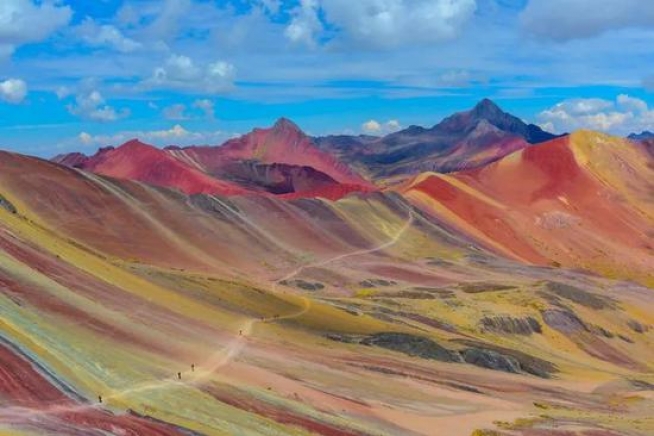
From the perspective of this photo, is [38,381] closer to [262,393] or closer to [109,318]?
[262,393]

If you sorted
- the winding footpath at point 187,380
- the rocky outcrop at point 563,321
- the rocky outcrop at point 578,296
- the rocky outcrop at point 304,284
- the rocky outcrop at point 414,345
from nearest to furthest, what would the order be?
1. the winding footpath at point 187,380
2. the rocky outcrop at point 414,345
3. the rocky outcrop at point 563,321
4. the rocky outcrop at point 304,284
5. the rocky outcrop at point 578,296

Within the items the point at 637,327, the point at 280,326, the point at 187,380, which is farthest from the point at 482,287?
the point at 187,380

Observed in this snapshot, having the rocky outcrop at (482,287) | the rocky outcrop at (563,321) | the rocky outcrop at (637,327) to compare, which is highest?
the rocky outcrop at (482,287)

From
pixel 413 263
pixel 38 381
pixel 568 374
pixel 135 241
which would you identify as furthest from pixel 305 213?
pixel 38 381

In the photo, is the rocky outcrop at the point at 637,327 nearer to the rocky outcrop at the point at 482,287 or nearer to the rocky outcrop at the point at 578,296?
the rocky outcrop at the point at 578,296

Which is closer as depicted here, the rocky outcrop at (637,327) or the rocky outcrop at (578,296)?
the rocky outcrop at (637,327)

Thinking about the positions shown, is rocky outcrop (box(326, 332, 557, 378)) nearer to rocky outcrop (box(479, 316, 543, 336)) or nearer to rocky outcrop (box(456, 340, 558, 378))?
rocky outcrop (box(456, 340, 558, 378))

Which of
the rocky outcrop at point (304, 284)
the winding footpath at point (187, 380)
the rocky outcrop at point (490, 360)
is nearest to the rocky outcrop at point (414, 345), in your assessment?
the rocky outcrop at point (490, 360)
